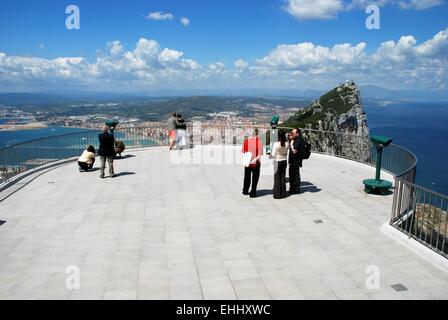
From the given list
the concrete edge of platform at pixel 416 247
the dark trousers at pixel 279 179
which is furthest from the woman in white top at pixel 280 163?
the concrete edge of platform at pixel 416 247

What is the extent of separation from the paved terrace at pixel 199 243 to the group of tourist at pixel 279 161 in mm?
314

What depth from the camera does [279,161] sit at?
9648 millimetres

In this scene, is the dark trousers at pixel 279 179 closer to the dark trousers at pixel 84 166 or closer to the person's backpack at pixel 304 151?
the person's backpack at pixel 304 151

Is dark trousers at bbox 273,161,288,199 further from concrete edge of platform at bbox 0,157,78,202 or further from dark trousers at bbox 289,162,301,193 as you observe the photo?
concrete edge of platform at bbox 0,157,78,202

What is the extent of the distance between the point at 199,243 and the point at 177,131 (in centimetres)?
1099

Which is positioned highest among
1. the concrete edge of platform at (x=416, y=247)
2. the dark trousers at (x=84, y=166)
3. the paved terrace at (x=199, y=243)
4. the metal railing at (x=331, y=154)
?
the metal railing at (x=331, y=154)

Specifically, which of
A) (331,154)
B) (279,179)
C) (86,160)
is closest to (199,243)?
(279,179)

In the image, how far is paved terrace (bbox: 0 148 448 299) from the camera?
5.26m

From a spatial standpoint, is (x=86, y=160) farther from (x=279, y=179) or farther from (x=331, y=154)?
(x=331, y=154)

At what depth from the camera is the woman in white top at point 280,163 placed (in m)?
9.64

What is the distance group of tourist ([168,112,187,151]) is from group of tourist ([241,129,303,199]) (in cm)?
769

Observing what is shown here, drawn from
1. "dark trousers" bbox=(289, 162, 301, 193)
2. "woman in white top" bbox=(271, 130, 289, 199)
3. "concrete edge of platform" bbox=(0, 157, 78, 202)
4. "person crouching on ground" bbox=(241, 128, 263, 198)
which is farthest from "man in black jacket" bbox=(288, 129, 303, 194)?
"concrete edge of platform" bbox=(0, 157, 78, 202)

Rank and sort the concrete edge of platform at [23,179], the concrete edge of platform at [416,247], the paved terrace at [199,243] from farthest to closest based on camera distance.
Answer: the concrete edge of platform at [23,179], the concrete edge of platform at [416,247], the paved terrace at [199,243]

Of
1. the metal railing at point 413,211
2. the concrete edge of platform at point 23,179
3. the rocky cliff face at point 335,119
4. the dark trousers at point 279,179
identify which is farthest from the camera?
the rocky cliff face at point 335,119
